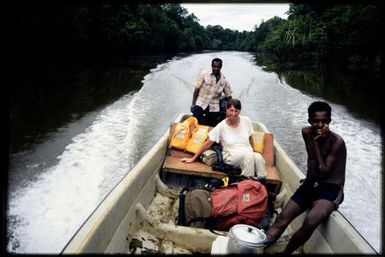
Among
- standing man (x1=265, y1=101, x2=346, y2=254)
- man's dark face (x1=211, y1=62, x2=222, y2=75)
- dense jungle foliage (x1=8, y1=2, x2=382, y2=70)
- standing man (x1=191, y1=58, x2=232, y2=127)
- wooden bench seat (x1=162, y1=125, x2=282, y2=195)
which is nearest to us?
standing man (x1=265, y1=101, x2=346, y2=254)

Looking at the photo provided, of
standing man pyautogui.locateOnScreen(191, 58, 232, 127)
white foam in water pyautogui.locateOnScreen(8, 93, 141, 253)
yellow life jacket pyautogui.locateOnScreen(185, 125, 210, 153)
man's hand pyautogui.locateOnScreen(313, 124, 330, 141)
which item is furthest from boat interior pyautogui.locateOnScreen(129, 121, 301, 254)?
standing man pyautogui.locateOnScreen(191, 58, 232, 127)

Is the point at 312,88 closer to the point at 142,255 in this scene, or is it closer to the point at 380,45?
the point at 142,255

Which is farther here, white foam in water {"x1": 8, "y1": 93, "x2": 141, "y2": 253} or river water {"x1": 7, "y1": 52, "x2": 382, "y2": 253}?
river water {"x1": 7, "y1": 52, "x2": 382, "y2": 253}

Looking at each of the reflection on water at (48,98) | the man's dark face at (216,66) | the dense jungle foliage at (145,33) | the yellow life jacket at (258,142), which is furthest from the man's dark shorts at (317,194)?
the dense jungle foliage at (145,33)

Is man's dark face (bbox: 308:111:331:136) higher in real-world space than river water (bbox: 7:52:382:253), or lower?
higher

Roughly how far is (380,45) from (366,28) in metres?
2.28

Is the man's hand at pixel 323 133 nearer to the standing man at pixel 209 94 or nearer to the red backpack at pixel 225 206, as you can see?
the red backpack at pixel 225 206

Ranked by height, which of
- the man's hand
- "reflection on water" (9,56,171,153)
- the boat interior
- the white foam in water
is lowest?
"reflection on water" (9,56,171,153)

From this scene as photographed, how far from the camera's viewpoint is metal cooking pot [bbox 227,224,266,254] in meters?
2.47

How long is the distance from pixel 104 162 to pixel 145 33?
142 feet

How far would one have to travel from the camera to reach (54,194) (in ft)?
16.9

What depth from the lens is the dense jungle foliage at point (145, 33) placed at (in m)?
24.8

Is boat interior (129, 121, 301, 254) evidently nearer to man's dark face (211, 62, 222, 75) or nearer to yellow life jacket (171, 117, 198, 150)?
yellow life jacket (171, 117, 198, 150)

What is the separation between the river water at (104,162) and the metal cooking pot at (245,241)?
2377 mm
